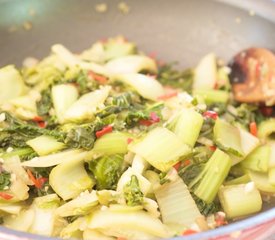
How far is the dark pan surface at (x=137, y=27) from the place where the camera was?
278 centimetres

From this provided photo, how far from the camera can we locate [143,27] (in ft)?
9.61

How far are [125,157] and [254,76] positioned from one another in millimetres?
841

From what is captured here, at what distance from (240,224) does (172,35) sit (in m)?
1.50

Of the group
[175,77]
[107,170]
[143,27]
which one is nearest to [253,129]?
[175,77]

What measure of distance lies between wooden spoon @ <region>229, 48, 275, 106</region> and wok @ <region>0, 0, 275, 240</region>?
11cm

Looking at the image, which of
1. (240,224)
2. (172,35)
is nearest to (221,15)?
(172,35)

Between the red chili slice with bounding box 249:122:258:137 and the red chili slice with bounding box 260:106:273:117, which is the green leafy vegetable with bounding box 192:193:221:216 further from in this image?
the red chili slice with bounding box 260:106:273:117

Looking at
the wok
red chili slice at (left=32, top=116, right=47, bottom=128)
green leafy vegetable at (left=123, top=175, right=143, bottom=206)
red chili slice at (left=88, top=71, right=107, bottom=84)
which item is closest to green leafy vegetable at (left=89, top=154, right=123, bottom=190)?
green leafy vegetable at (left=123, top=175, right=143, bottom=206)

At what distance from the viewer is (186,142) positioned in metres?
2.09

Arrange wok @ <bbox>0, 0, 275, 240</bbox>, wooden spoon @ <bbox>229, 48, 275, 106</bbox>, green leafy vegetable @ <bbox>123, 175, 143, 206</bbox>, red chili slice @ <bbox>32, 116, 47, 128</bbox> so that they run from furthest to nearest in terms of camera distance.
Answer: wok @ <bbox>0, 0, 275, 240</bbox> → wooden spoon @ <bbox>229, 48, 275, 106</bbox> → red chili slice @ <bbox>32, 116, 47, 128</bbox> → green leafy vegetable @ <bbox>123, 175, 143, 206</bbox>

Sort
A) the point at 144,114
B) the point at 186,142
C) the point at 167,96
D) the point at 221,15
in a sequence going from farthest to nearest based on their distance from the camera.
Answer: the point at 221,15
the point at 167,96
the point at 144,114
the point at 186,142

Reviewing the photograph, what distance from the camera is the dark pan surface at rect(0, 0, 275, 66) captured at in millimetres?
2779

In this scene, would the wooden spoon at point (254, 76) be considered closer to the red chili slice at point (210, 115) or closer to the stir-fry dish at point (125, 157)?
the stir-fry dish at point (125, 157)

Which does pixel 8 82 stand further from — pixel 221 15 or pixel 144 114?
pixel 221 15
